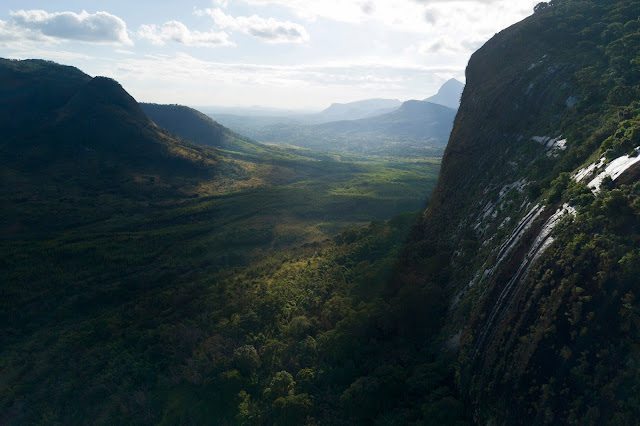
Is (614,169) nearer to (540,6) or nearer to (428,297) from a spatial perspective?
(428,297)

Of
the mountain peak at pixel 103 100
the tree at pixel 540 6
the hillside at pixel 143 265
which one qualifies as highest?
the tree at pixel 540 6

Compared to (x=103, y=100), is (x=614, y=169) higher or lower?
lower

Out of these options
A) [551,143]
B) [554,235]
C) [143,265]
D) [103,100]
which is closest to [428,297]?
[554,235]

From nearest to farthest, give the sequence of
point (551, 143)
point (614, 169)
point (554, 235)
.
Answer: point (554, 235), point (614, 169), point (551, 143)

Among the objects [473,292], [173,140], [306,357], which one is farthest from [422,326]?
[173,140]

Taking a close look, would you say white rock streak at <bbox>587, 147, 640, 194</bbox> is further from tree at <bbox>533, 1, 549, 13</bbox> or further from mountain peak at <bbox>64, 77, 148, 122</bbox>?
mountain peak at <bbox>64, 77, 148, 122</bbox>

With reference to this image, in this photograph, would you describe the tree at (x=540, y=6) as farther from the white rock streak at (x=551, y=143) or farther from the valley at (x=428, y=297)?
the white rock streak at (x=551, y=143)

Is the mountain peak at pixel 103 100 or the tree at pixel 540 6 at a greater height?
the tree at pixel 540 6

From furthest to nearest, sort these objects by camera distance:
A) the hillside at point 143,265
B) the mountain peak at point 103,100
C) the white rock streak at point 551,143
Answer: the mountain peak at point 103,100
the white rock streak at point 551,143
the hillside at point 143,265

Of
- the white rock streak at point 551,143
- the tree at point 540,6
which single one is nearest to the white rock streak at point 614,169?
the white rock streak at point 551,143
